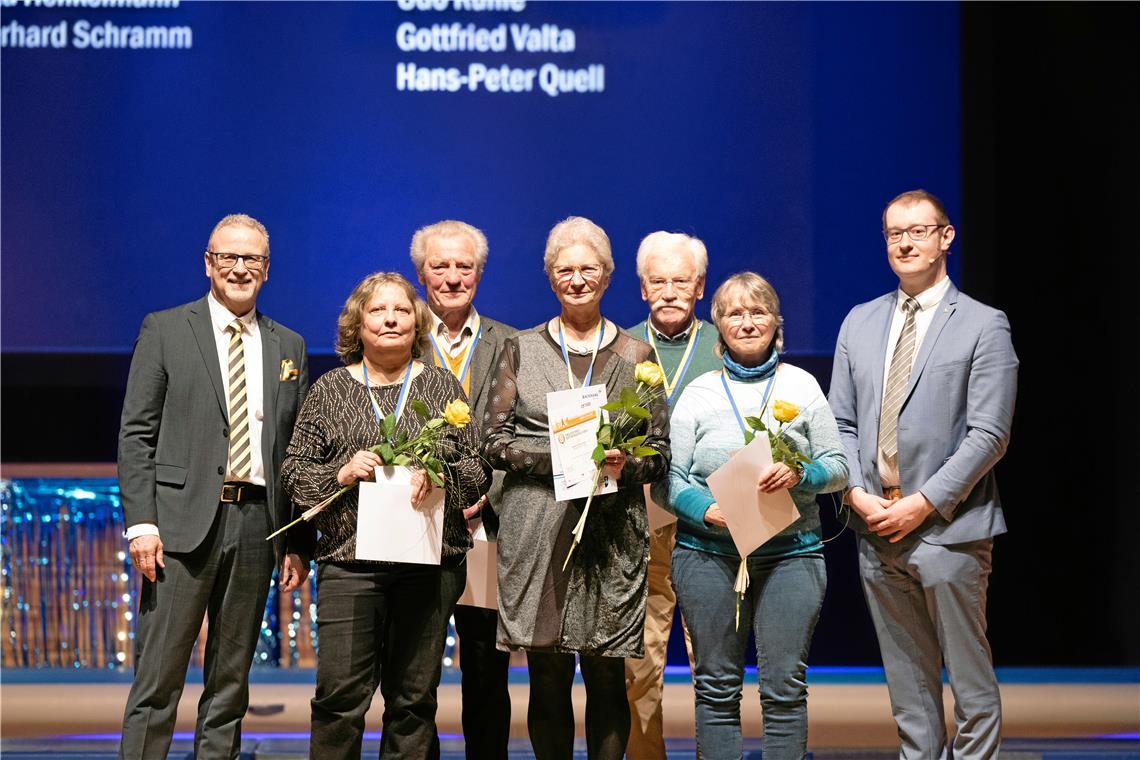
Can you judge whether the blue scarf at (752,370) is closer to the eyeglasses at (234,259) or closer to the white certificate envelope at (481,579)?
the white certificate envelope at (481,579)

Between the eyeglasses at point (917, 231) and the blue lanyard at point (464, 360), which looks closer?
the eyeglasses at point (917, 231)

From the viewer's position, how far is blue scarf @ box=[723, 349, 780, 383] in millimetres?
3199

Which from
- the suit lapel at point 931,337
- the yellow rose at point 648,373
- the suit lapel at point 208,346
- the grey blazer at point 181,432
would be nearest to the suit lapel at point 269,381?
the grey blazer at point 181,432

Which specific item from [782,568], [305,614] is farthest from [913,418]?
[305,614]

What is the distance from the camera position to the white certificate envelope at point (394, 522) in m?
2.94

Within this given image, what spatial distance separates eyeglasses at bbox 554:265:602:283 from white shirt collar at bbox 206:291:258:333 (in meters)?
1.04

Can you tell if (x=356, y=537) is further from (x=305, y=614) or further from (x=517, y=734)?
(x=305, y=614)

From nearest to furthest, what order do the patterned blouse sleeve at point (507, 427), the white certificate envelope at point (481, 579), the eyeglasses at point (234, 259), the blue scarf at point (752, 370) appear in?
the patterned blouse sleeve at point (507, 427)
the blue scarf at point (752, 370)
the white certificate envelope at point (481, 579)
the eyeglasses at point (234, 259)

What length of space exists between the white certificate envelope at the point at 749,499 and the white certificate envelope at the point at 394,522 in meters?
0.77

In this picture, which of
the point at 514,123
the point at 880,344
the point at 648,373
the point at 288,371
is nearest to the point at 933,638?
the point at 880,344

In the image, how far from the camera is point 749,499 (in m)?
3.01

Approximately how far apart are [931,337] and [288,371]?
6.35 feet

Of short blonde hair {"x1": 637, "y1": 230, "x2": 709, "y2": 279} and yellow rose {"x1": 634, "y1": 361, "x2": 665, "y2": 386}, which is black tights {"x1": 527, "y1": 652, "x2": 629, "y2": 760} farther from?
short blonde hair {"x1": 637, "y1": 230, "x2": 709, "y2": 279}

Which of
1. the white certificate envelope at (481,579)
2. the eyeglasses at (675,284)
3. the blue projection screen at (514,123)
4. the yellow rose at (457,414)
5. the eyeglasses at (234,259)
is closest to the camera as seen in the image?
the yellow rose at (457,414)
